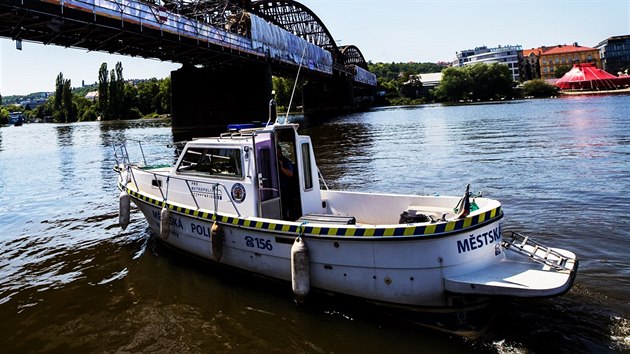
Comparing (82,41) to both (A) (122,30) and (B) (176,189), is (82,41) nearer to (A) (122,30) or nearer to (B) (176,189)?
(A) (122,30)

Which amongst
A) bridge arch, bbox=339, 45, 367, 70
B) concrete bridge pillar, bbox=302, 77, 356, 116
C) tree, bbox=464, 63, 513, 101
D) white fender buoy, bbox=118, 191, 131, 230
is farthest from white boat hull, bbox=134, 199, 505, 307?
bridge arch, bbox=339, 45, 367, 70

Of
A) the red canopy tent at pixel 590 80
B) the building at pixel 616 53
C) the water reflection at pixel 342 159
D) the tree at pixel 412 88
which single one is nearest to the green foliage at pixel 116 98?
the tree at pixel 412 88

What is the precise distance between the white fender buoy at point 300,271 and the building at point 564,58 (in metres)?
172

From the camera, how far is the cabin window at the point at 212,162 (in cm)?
785

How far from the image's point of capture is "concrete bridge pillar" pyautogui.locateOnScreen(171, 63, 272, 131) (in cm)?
5056

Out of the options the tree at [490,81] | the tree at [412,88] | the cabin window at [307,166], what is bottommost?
the cabin window at [307,166]

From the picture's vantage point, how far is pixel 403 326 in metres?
5.83

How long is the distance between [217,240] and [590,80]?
12061cm

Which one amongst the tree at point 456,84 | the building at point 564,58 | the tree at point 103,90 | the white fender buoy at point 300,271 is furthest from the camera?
the building at point 564,58

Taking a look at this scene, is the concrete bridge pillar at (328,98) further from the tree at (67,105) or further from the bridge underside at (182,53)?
the tree at (67,105)

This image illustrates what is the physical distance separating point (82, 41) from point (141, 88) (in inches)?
4569

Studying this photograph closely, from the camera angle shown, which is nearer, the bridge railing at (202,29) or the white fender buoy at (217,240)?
the white fender buoy at (217,240)

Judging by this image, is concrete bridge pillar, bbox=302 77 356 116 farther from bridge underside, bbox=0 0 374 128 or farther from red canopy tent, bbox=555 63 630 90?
red canopy tent, bbox=555 63 630 90

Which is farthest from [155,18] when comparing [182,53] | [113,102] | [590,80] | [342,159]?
[590,80]
